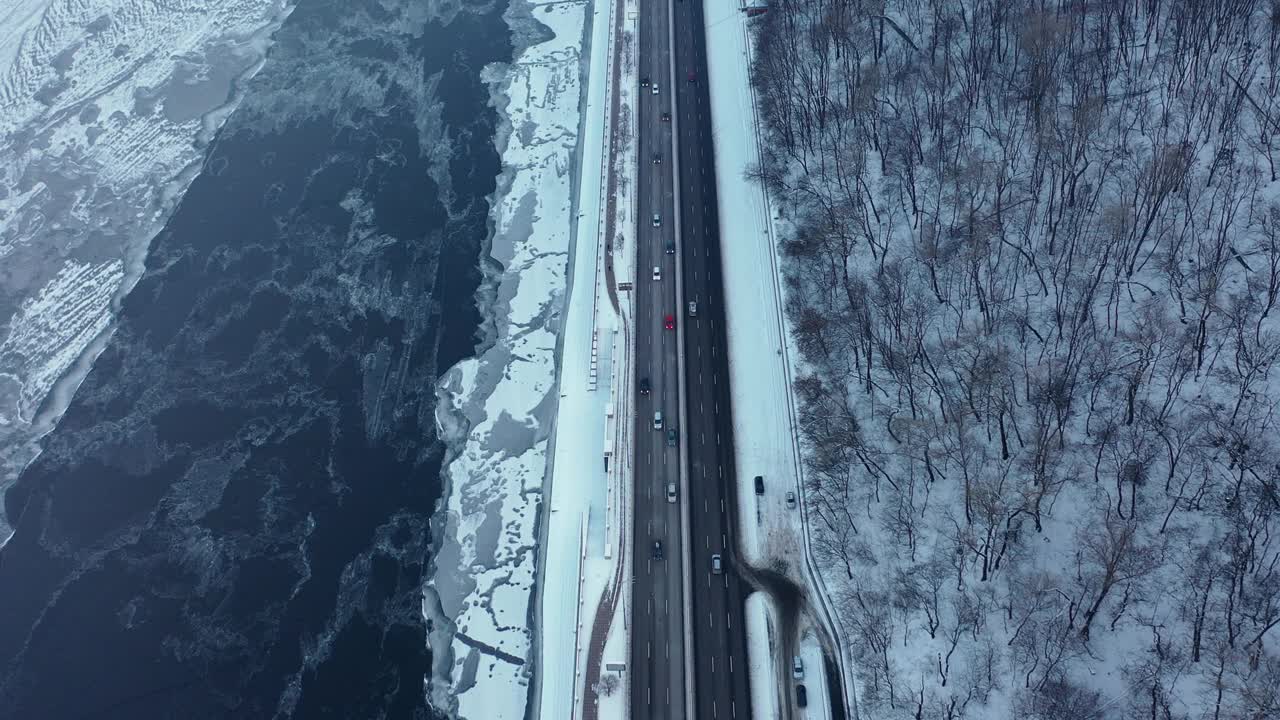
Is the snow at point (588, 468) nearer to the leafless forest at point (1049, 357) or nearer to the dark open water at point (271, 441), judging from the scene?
the dark open water at point (271, 441)

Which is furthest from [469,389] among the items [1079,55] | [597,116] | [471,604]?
[1079,55]

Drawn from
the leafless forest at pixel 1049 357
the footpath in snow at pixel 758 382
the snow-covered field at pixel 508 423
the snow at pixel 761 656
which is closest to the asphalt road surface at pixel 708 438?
the snow at pixel 761 656

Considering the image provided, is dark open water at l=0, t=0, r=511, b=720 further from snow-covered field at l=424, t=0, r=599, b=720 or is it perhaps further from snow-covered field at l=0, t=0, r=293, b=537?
snow-covered field at l=0, t=0, r=293, b=537

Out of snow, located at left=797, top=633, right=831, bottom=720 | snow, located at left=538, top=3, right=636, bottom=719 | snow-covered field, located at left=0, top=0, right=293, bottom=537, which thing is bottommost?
snow, located at left=797, top=633, right=831, bottom=720

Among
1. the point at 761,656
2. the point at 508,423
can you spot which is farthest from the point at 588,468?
the point at 761,656

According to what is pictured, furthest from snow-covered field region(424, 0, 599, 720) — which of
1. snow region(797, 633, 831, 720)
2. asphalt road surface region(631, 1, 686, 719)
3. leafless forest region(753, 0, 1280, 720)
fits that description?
leafless forest region(753, 0, 1280, 720)

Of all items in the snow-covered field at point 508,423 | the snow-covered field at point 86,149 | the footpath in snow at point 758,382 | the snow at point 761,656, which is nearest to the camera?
the snow at point 761,656
